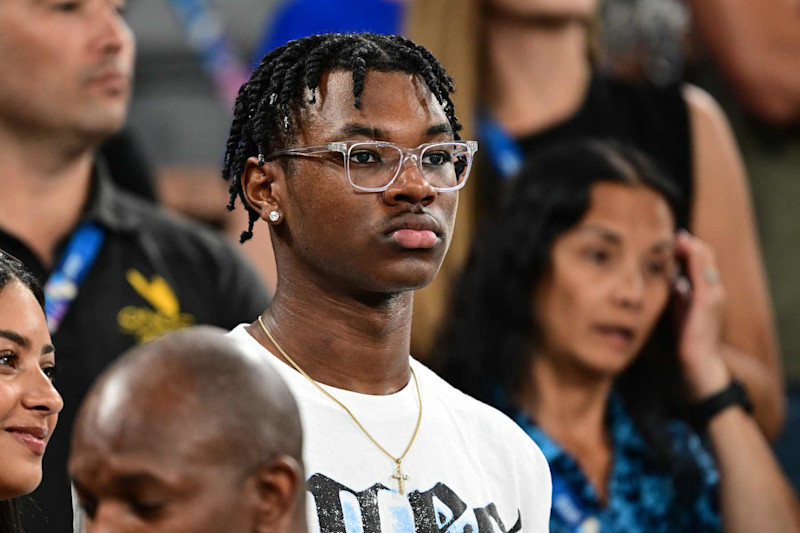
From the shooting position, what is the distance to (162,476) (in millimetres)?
1580

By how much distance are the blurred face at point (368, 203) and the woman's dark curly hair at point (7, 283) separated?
1.57 ft

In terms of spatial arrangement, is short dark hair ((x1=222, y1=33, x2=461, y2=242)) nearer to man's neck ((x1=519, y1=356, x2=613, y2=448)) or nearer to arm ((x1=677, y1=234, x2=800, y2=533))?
man's neck ((x1=519, y1=356, x2=613, y2=448))

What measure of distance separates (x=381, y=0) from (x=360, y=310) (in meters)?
2.76

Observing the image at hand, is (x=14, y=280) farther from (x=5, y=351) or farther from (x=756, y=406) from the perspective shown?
(x=756, y=406)

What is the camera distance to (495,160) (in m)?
4.17

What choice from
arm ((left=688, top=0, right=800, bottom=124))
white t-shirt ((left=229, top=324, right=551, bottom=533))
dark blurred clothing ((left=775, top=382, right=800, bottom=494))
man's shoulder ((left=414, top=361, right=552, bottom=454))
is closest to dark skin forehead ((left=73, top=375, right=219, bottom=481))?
white t-shirt ((left=229, top=324, right=551, bottom=533))

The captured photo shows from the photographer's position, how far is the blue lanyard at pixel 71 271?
344 centimetres

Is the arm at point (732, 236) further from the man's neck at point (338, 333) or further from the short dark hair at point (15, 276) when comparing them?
the short dark hair at point (15, 276)

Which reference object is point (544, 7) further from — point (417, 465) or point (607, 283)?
point (417, 465)

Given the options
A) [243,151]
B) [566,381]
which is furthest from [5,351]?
[566,381]

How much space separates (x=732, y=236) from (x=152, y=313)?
185 centimetres

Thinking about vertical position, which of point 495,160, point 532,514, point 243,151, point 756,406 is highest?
point 243,151

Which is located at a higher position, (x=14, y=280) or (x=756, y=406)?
(x=14, y=280)

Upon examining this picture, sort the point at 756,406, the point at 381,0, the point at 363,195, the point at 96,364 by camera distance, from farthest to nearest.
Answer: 1. the point at 381,0
2. the point at 756,406
3. the point at 96,364
4. the point at 363,195
